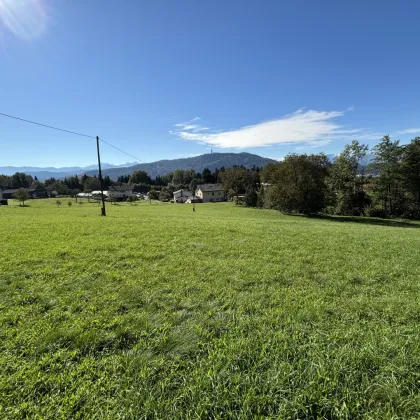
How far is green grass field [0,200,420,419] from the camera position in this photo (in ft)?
6.56

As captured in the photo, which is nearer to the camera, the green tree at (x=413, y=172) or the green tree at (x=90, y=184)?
the green tree at (x=413, y=172)

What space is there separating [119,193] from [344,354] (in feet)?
340

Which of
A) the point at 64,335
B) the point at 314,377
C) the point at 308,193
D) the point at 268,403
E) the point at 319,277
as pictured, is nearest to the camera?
the point at 268,403

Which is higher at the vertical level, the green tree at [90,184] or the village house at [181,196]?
the green tree at [90,184]

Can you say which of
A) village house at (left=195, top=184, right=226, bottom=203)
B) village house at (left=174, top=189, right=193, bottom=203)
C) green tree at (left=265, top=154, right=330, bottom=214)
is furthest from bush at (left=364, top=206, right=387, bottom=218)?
village house at (left=174, top=189, right=193, bottom=203)

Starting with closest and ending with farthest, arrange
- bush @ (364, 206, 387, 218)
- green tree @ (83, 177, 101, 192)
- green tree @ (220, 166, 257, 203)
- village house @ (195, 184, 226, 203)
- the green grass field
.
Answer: the green grass field
bush @ (364, 206, 387, 218)
green tree @ (220, 166, 257, 203)
village house @ (195, 184, 226, 203)
green tree @ (83, 177, 101, 192)

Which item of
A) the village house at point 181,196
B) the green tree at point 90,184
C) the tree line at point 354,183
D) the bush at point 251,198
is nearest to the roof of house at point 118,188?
the green tree at point 90,184

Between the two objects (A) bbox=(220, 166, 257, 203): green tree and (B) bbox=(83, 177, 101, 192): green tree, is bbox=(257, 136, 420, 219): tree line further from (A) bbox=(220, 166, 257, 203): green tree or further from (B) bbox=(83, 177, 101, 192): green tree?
(B) bbox=(83, 177, 101, 192): green tree

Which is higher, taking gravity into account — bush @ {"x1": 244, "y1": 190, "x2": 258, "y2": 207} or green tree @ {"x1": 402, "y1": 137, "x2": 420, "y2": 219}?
green tree @ {"x1": 402, "y1": 137, "x2": 420, "y2": 219}

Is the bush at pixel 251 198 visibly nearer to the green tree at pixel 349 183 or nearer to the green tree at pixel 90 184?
the green tree at pixel 349 183

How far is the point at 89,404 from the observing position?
2000mm

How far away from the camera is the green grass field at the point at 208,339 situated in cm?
200

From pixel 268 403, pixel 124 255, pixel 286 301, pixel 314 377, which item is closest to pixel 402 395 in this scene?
pixel 314 377

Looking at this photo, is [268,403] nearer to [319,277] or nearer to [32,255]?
[319,277]
